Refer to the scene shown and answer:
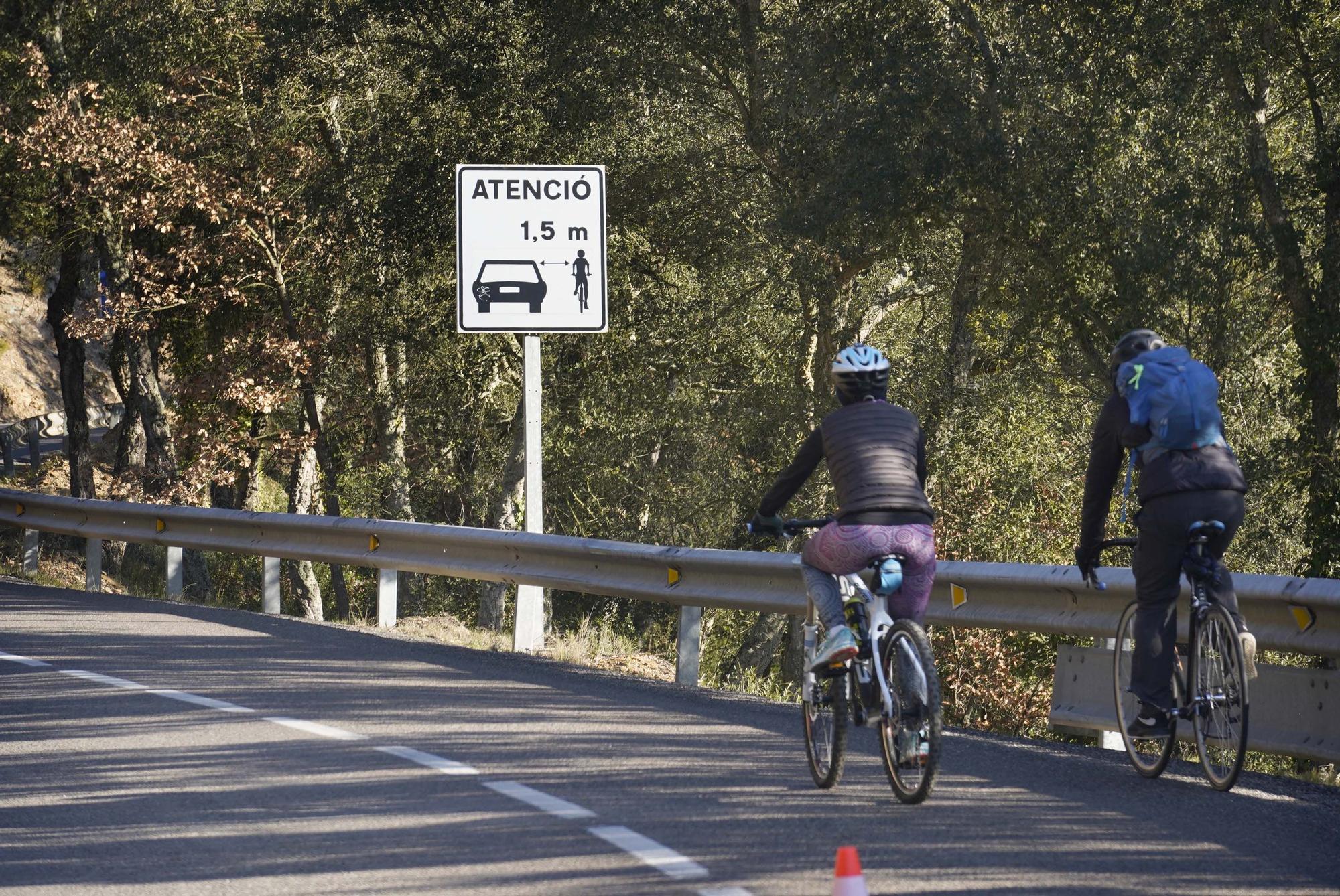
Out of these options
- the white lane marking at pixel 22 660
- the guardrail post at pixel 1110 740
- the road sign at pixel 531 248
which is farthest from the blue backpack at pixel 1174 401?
the white lane marking at pixel 22 660

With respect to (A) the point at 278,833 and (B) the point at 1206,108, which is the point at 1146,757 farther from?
(B) the point at 1206,108

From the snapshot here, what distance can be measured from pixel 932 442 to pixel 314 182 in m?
9.47

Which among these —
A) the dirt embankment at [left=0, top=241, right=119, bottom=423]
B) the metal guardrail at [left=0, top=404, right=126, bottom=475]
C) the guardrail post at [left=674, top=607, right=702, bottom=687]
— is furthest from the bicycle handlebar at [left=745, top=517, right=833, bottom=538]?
the dirt embankment at [left=0, top=241, right=119, bottom=423]

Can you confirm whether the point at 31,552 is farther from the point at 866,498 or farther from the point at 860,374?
the point at 866,498

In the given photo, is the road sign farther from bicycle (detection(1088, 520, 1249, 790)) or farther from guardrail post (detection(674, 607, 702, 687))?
bicycle (detection(1088, 520, 1249, 790))

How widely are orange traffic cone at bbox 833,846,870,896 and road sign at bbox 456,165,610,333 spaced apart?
8.81 m

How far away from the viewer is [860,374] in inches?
282

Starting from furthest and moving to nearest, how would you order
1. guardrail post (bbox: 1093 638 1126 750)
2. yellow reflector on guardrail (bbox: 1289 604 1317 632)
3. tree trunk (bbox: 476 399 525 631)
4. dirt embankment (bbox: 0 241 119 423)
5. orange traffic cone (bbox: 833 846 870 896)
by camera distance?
dirt embankment (bbox: 0 241 119 423) → tree trunk (bbox: 476 399 525 631) → guardrail post (bbox: 1093 638 1126 750) → yellow reflector on guardrail (bbox: 1289 604 1317 632) → orange traffic cone (bbox: 833 846 870 896)

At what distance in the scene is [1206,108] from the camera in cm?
1861


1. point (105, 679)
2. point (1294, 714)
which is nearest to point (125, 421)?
point (105, 679)

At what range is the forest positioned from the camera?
18.2 meters

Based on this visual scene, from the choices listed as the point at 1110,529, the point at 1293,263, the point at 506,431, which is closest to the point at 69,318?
the point at 506,431

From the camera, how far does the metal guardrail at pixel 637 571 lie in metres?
8.08

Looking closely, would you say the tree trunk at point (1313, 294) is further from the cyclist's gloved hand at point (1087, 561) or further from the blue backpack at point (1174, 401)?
the blue backpack at point (1174, 401)
